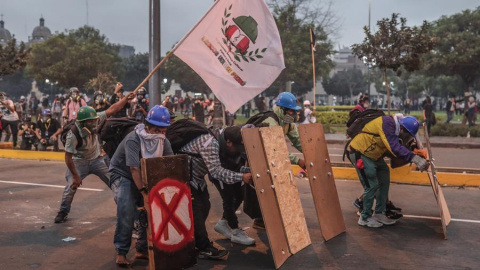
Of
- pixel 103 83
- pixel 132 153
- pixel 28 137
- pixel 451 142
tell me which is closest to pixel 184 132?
pixel 132 153

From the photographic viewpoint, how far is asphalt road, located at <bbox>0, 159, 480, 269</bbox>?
→ 583cm

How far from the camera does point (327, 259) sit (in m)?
5.98

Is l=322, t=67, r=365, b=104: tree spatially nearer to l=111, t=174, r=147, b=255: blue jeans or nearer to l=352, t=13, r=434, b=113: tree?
l=352, t=13, r=434, b=113: tree

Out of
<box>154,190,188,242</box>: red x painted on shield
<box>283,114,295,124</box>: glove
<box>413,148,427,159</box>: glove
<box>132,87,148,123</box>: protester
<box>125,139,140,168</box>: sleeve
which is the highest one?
<box>132,87,148,123</box>: protester

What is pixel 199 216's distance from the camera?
5.75 meters

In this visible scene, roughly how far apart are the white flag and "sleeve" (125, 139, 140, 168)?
187cm

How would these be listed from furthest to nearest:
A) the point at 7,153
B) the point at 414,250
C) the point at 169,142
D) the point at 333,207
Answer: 1. the point at 7,153
2. the point at 333,207
3. the point at 414,250
4. the point at 169,142

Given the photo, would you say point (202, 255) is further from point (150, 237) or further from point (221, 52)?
point (221, 52)

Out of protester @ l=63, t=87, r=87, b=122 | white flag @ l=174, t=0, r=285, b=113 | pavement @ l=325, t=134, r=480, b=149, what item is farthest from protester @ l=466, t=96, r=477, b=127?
white flag @ l=174, t=0, r=285, b=113

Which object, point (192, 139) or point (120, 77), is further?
point (120, 77)

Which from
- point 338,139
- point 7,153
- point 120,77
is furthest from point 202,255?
point 120,77

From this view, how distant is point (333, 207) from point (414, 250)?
1069 millimetres

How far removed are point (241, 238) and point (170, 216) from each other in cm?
149

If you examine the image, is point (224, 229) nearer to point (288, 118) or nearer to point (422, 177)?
point (288, 118)
